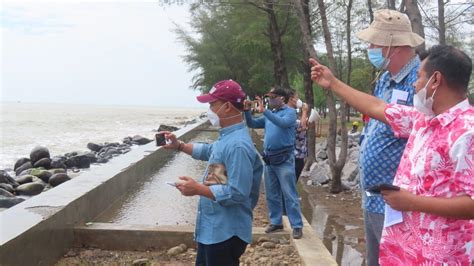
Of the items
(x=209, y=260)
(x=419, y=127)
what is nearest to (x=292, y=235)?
(x=209, y=260)

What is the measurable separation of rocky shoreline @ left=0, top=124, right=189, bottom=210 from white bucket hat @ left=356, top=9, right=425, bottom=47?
6.86 m

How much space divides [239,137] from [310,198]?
7.45 metres

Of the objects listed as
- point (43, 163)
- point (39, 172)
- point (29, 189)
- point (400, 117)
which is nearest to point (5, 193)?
point (29, 189)

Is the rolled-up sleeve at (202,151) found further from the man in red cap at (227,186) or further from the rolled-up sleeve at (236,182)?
the rolled-up sleeve at (236,182)

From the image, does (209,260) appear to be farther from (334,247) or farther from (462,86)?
(334,247)

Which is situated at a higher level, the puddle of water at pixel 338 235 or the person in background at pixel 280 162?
the person in background at pixel 280 162

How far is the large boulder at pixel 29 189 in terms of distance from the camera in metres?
9.95

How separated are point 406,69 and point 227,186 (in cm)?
126

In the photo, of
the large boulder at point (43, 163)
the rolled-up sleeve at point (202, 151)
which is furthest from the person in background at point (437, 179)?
the large boulder at point (43, 163)

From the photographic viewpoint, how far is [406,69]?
2984 millimetres

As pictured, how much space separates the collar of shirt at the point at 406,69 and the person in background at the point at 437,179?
687mm

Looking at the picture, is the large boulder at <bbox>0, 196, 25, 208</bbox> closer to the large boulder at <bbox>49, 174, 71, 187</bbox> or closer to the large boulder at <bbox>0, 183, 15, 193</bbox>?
the large boulder at <bbox>0, 183, 15, 193</bbox>

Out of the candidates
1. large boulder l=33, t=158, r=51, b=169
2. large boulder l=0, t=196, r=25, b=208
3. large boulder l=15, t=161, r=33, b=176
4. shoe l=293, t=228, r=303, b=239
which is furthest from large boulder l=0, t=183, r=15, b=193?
shoe l=293, t=228, r=303, b=239

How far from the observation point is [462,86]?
2.17 meters
